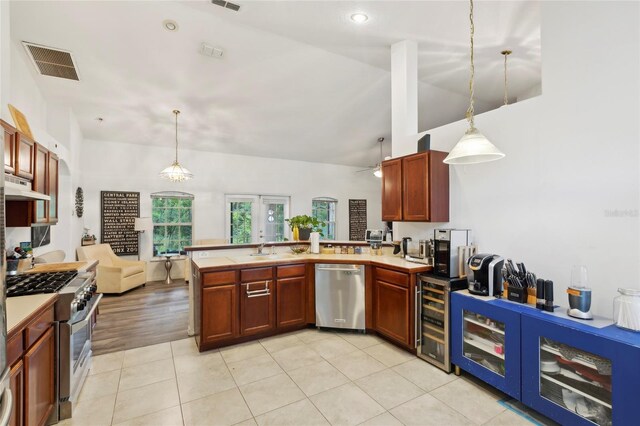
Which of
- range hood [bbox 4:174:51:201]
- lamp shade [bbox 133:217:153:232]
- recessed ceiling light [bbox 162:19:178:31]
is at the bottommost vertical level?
lamp shade [bbox 133:217:153:232]

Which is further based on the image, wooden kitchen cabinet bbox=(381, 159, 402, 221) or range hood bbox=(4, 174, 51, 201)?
wooden kitchen cabinet bbox=(381, 159, 402, 221)

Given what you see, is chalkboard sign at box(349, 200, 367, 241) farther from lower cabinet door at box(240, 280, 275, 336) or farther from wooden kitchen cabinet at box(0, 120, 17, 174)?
wooden kitchen cabinet at box(0, 120, 17, 174)

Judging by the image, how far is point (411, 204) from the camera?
10.9 ft

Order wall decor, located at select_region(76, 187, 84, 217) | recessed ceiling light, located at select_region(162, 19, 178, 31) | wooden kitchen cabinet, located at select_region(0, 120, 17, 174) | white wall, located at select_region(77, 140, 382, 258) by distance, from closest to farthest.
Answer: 1. wooden kitchen cabinet, located at select_region(0, 120, 17, 174)
2. recessed ceiling light, located at select_region(162, 19, 178, 31)
3. wall decor, located at select_region(76, 187, 84, 217)
4. white wall, located at select_region(77, 140, 382, 258)

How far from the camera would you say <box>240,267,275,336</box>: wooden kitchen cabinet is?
3.32 metres

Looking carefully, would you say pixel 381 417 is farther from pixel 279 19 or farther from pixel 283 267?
pixel 279 19

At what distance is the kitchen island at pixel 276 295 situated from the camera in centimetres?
311

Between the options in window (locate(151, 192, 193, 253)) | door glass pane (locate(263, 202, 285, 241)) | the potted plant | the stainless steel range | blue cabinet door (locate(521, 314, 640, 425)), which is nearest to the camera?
blue cabinet door (locate(521, 314, 640, 425))

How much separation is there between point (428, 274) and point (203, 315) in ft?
7.70

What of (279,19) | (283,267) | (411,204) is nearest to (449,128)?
(411,204)

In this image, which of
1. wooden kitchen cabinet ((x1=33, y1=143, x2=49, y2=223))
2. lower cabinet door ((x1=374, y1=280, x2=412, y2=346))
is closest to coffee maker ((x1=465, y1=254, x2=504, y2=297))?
lower cabinet door ((x1=374, y1=280, x2=412, y2=346))

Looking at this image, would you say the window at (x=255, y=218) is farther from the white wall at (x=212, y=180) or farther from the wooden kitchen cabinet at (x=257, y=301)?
the wooden kitchen cabinet at (x=257, y=301)

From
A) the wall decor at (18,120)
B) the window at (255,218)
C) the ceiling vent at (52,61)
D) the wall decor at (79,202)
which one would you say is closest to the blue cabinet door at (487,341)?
the wall decor at (18,120)

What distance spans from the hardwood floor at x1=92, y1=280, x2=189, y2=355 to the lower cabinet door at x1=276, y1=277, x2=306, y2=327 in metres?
1.21
